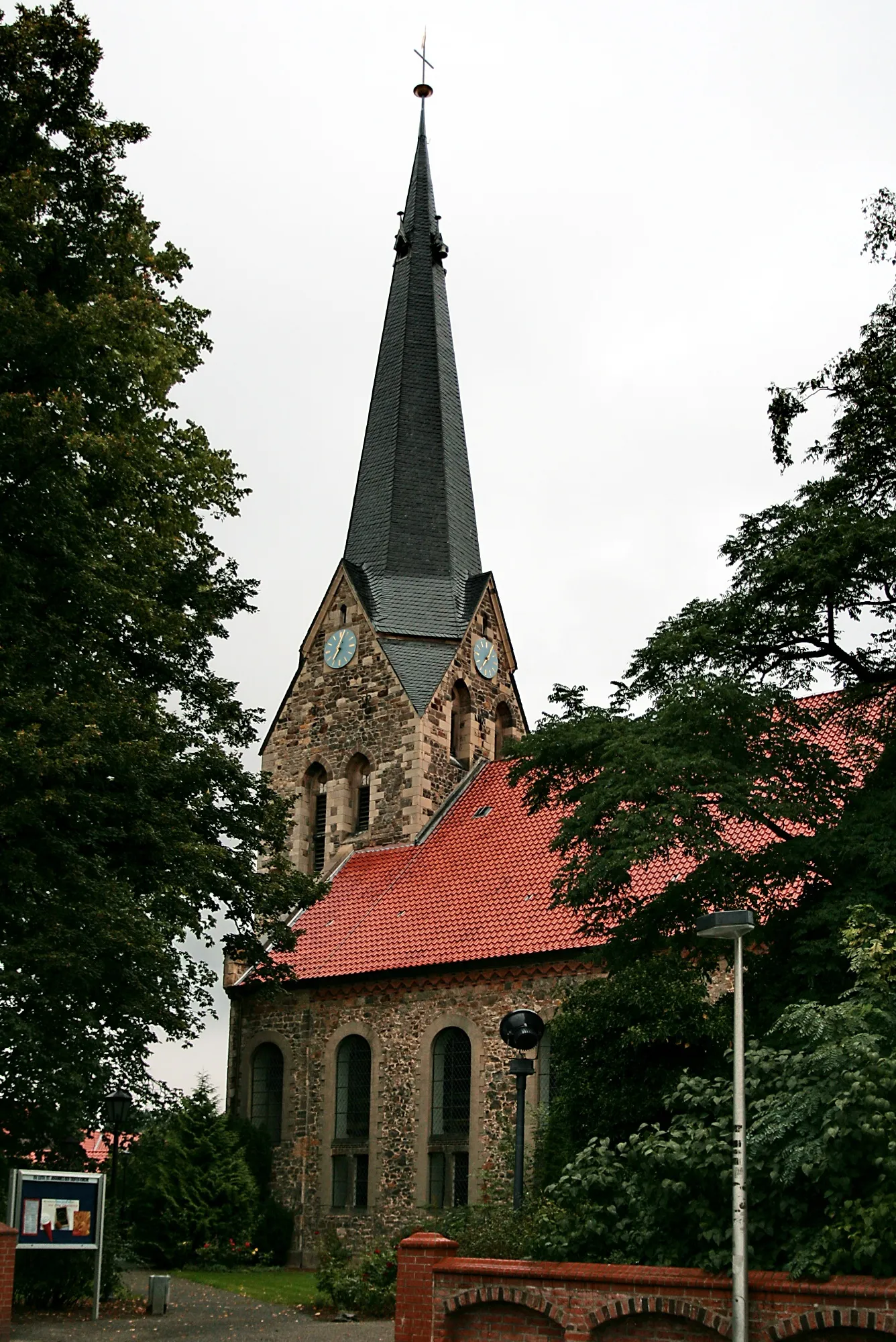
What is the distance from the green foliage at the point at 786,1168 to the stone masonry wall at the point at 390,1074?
418 inches

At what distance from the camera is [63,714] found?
620 inches

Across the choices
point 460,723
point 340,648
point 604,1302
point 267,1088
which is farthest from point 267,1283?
point 340,648

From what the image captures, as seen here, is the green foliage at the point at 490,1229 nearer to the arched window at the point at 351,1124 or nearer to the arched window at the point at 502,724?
the arched window at the point at 351,1124

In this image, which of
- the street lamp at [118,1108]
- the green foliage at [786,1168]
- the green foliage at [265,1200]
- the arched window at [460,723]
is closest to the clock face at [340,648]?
Answer: the arched window at [460,723]

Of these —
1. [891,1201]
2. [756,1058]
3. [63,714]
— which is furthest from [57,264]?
[891,1201]

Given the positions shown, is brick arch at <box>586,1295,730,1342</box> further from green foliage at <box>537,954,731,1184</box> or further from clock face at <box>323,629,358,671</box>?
clock face at <box>323,629,358,671</box>

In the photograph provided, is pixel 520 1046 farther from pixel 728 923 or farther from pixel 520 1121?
pixel 728 923

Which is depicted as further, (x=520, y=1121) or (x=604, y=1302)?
(x=520, y=1121)

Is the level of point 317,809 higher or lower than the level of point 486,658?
lower

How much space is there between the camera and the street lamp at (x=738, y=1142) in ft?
30.1

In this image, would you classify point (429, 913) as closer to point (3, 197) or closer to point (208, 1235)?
point (208, 1235)

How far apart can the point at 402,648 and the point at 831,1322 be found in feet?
76.1

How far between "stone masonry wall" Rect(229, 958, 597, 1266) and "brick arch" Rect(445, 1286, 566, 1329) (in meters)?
10.6

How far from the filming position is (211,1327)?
1548cm
